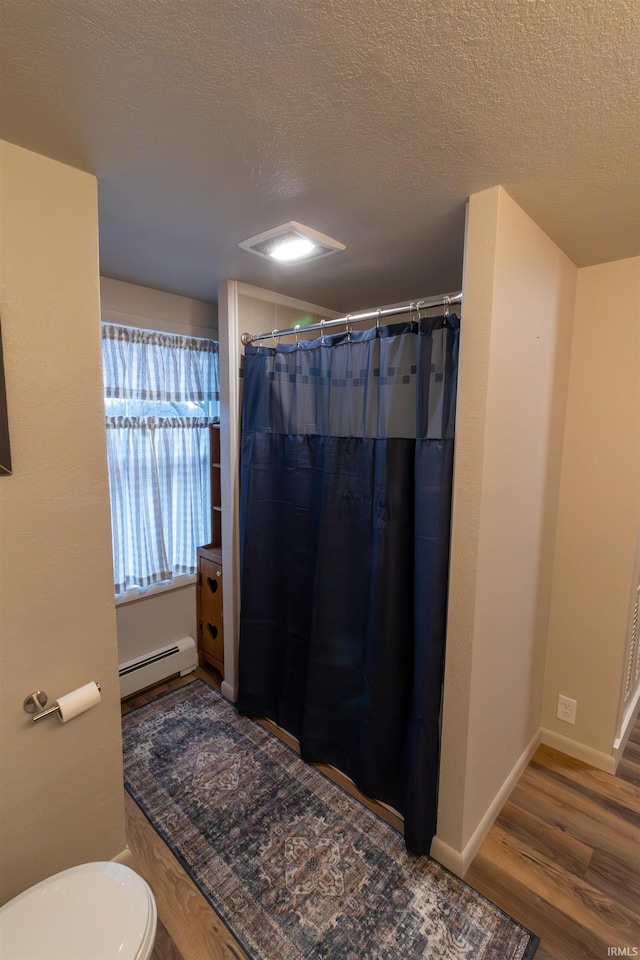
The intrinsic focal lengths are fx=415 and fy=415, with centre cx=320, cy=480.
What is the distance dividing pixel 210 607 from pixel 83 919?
1613mm

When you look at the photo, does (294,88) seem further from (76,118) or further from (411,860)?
(411,860)

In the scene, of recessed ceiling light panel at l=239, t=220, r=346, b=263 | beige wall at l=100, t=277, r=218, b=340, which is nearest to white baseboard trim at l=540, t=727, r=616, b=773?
recessed ceiling light panel at l=239, t=220, r=346, b=263

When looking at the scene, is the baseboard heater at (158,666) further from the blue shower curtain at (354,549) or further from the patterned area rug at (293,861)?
the blue shower curtain at (354,549)

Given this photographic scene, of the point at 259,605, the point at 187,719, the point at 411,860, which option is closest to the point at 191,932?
the point at 411,860

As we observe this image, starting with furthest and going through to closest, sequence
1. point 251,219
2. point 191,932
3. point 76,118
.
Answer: point 251,219 → point 191,932 → point 76,118

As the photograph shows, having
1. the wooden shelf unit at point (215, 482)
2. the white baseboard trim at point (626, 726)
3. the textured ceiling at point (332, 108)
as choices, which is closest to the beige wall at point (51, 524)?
the textured ceiling at point (332, 108)

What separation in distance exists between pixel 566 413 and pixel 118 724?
88.9 inches

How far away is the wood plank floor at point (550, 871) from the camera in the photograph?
132 centimetres

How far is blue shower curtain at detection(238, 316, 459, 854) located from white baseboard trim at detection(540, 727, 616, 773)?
966 mm

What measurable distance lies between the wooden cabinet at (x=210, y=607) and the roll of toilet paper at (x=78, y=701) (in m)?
1.19

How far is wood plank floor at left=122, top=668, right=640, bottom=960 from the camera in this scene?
132 centimetres

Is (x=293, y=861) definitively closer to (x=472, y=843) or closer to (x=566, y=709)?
(x=472, y=843)

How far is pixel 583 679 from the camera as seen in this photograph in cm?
203

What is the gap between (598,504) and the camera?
6.31 feet
